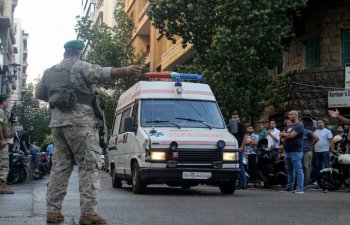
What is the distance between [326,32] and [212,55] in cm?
456

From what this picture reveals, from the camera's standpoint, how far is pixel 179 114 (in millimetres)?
12820

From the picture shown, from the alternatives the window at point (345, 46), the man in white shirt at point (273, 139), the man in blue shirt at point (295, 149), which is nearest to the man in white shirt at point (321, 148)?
the man in white shirt at point (273, 139)

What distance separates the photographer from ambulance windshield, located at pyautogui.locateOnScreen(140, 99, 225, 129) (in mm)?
12672

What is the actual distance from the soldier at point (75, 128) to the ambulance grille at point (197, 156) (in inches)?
193

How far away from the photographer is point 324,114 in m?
20.8

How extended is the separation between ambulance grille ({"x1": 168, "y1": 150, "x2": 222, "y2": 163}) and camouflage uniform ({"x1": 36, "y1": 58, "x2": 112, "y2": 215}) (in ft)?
16.2

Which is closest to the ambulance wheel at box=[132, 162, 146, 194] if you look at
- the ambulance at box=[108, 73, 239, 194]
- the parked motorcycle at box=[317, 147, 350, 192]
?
the ambulance at box=[108, 73, 239, 194]

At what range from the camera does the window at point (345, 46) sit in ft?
68.3

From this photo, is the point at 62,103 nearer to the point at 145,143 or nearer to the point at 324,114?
the point at 145,143

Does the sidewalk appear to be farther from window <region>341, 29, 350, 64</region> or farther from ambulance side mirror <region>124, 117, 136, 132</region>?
window <region>341, 29, 350, 64</region>

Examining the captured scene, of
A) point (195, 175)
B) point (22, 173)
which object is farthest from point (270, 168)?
point (22, 173)

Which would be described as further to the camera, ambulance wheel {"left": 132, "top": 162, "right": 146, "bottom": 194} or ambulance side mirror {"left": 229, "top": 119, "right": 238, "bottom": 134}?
ambulance side mirror {"left": 229, "top": 119, "right": 238, "bottom": 134}

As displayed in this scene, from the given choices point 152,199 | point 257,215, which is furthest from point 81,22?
point 257,215

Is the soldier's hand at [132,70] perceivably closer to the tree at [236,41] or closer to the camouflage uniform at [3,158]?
the camouflage uniform at [3,158]
